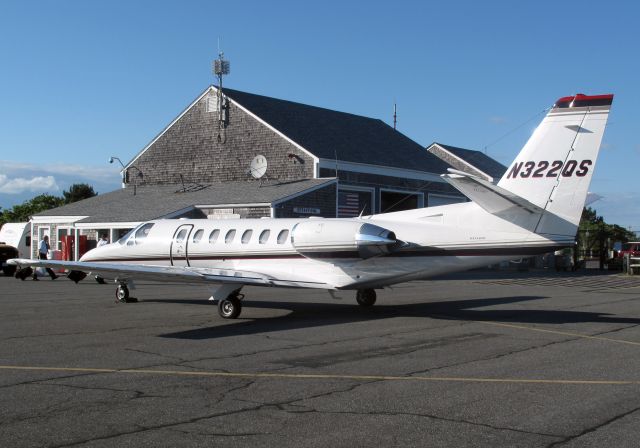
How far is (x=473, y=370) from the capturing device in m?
11.1

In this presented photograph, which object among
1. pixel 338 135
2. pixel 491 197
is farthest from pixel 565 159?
pixel 338 135

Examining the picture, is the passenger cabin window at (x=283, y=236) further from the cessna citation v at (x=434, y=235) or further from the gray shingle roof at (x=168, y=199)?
the gray shingle roof at (x=168, y=199)

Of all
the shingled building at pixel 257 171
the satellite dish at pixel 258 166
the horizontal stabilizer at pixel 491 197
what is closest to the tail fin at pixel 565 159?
the horizontal stabilizer at pixel 491 197

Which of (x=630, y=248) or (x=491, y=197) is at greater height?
(x=491, y=197)

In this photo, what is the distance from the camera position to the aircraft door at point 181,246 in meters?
21.8

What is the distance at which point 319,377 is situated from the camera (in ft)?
34.4

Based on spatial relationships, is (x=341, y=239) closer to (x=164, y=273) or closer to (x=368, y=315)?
(x=368, y=315)

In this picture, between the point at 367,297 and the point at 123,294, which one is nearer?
the point at 367,297

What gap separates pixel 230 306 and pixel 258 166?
2791 centimetres

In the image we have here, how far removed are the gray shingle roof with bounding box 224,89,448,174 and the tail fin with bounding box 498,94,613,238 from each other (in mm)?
26033

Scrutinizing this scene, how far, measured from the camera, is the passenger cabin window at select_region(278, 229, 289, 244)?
64.6 feet

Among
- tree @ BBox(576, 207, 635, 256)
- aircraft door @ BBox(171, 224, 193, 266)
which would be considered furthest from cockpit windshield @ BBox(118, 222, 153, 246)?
tree @ BBox(576, 207, 635, 256)

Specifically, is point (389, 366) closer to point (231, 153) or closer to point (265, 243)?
point (265, 243)

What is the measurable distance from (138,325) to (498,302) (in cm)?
1167
